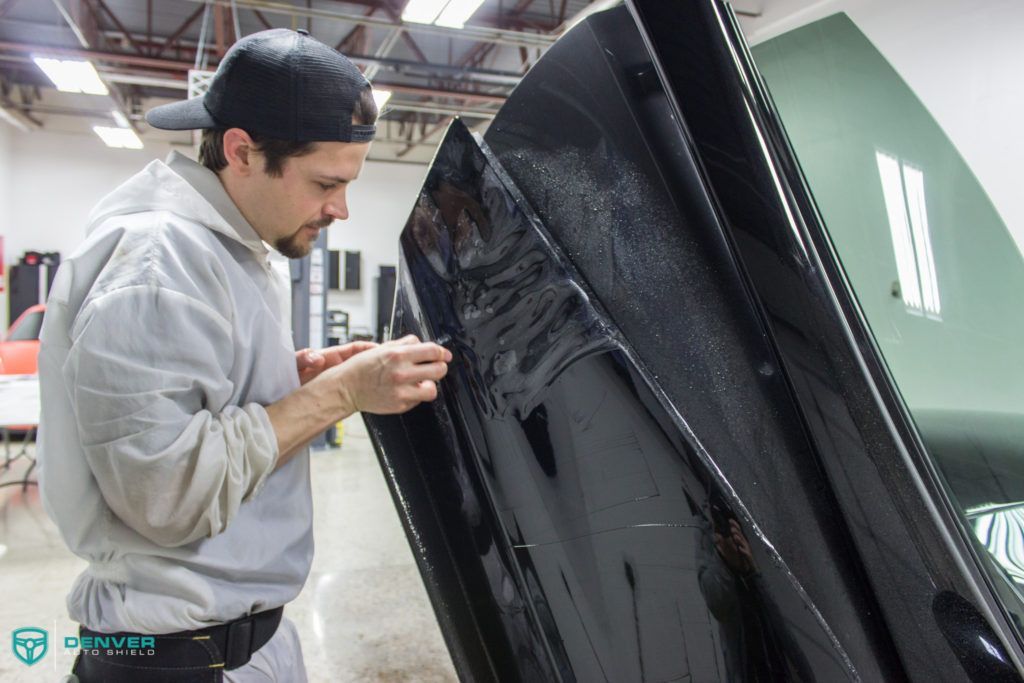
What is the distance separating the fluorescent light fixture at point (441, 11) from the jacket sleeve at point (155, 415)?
5790 millimetres

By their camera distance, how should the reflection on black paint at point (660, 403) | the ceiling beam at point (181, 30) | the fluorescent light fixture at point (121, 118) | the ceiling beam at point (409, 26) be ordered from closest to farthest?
the reflection on black paint at point (660, 403)
the ceiling beam at point (409, 26)
the ceiling beam at point (181, 30)
the fluorescent light fixture at point (121, 118)

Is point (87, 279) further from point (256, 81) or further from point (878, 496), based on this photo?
point (878, 496)

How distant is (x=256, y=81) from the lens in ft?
3.19

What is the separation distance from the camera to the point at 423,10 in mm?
6168

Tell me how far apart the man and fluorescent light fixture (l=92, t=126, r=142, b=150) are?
11304mm

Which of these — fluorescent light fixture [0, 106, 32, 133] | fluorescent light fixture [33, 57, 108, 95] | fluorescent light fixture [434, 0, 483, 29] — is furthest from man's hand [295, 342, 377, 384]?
fluorescent light fixture [0, 106, 32, 133]

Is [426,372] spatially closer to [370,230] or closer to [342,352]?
[342,352]

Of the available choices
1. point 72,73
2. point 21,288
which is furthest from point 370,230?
point 72,73

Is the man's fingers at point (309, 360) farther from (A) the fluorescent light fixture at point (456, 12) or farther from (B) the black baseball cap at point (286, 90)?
(A) the fluorescent light fixture at point (456, 12)

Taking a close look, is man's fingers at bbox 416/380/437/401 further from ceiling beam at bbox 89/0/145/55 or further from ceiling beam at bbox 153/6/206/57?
ceiling beam at bbox 89/0/145/55

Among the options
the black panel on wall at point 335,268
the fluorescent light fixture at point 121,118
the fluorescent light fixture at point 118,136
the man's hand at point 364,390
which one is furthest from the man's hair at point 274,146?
the black panel on wall at point 335,268

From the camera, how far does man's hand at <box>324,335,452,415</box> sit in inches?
34.4

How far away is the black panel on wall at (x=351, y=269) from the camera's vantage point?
1374cm

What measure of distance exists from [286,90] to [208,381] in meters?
0.42
